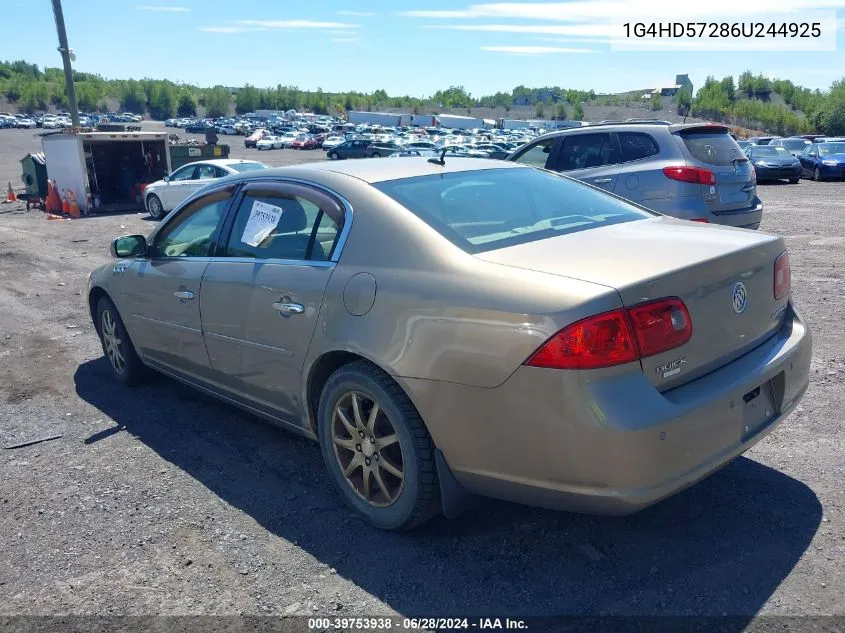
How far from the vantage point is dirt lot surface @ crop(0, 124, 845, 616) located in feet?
9.28

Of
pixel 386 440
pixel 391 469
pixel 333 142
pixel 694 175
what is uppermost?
pixel 694 175

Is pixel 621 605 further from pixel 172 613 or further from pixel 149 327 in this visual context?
pixel 149 327

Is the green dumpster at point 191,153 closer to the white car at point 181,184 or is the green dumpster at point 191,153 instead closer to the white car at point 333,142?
the white car at point 181,184

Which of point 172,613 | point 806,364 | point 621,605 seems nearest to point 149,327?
point 172,613

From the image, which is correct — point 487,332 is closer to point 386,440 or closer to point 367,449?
point 386,440

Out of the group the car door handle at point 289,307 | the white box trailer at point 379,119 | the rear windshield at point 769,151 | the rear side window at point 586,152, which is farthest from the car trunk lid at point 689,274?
the white box trailer at point 379,119

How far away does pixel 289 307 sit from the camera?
3.56 meters

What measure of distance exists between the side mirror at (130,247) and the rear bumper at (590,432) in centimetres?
277

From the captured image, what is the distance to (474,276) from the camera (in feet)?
9.48

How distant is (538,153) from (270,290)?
6.64m

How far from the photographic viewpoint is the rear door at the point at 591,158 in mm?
8438

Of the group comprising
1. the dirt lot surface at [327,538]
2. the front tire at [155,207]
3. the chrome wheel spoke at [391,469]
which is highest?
the chrome wheel spoke at [391,469]

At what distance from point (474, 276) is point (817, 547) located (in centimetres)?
183

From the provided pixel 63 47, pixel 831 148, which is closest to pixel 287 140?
pixel 63 47
